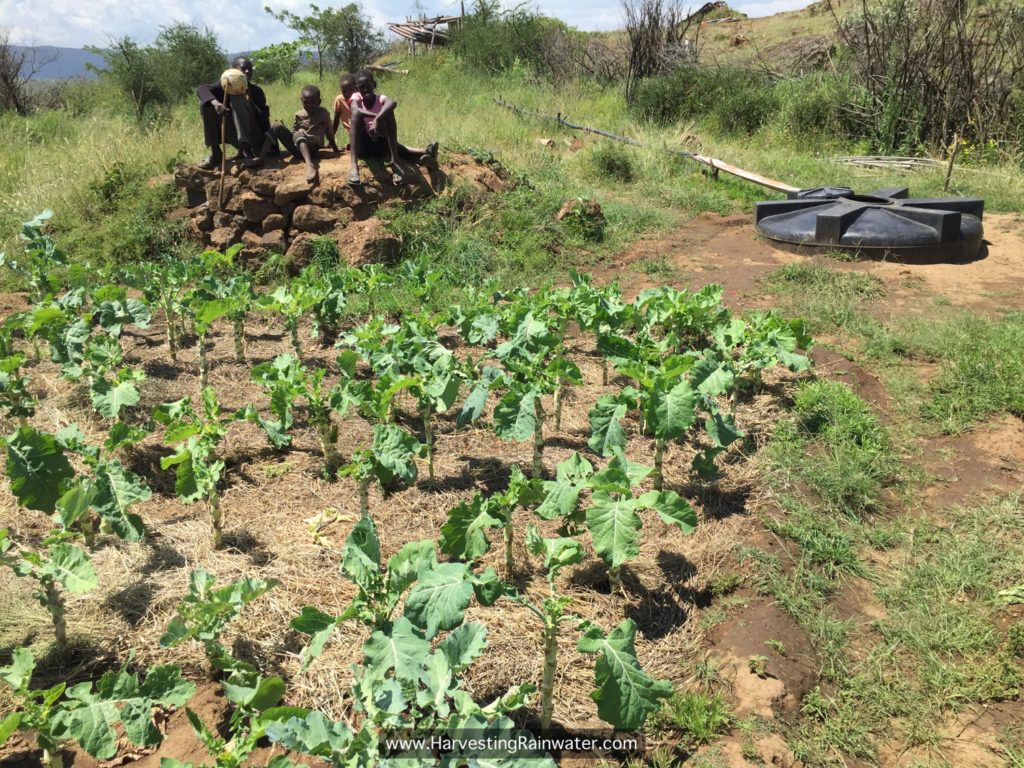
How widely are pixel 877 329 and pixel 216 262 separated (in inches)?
206

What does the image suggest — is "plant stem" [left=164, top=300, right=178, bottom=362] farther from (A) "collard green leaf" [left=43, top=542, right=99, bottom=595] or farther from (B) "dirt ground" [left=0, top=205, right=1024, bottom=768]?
(A) "collard green leaf" [left=43, top=542, right=99, bottom=595]

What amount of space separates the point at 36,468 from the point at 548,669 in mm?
2123

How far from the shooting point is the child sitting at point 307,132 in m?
7.07

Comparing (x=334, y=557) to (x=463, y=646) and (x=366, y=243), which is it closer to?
(x=463, y=646)

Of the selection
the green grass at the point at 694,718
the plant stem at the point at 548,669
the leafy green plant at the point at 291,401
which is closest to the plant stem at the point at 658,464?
the green grass at the point at 694,718

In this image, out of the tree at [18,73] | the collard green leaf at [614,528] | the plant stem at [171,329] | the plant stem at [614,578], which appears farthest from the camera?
the tree at [18,73]

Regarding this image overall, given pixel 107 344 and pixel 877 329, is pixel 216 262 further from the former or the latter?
pixel 877 329

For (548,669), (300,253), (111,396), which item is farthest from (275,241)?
(548,669)

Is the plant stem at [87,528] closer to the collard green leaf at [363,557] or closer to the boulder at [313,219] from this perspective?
the collard green leaf at [363,557]

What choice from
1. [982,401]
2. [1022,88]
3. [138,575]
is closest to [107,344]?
[138,575]

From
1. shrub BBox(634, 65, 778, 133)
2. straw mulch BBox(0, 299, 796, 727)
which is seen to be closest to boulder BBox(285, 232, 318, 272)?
straw mulch BBox(0, 299, 796, 727)

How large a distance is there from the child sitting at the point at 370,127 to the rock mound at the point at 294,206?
0.43ft

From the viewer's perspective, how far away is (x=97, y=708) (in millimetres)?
2082

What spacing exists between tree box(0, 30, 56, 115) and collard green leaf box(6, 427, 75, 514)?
50.9ft
